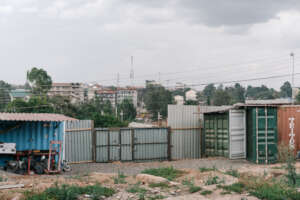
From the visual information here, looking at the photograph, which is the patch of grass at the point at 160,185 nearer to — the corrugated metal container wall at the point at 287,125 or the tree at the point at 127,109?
the corrugated metal container wall at the point at 287,125

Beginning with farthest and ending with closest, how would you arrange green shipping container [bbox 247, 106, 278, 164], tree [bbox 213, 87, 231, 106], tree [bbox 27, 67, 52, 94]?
tree [bbox 213, 87, 231, 106]
tree [bbox 27, 67, 52, 94]
green shipping container [bbox 247, 106, 278, 164]

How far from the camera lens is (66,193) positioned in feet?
25.0

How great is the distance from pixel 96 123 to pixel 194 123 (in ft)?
45.0

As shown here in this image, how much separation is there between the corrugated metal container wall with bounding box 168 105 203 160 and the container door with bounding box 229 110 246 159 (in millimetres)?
2659

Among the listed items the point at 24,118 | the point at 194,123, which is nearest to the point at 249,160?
the point at 194,123

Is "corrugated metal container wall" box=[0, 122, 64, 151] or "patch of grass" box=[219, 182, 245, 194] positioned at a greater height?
"corrugated metal container wall" box=[0, 122, 64, 151]

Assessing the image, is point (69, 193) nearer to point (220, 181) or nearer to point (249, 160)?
point (220, 181)

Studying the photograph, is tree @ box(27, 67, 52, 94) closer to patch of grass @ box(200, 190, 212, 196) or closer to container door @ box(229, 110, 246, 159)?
Result: container door @ box(229, 110, 246, 159)

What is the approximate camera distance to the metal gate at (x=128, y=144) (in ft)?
54.1

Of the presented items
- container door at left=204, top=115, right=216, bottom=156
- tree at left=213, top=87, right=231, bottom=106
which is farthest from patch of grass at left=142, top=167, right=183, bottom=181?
tree at left=213, top=87, right=231, bottom=106

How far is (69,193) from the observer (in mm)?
7566

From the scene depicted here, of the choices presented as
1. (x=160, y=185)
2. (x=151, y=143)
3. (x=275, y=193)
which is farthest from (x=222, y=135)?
(x=275, y=193)

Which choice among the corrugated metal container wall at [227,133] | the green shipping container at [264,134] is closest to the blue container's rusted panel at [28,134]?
the corrugated metal container wall at [227,133]

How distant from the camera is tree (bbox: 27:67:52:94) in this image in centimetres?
4822
